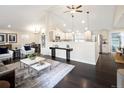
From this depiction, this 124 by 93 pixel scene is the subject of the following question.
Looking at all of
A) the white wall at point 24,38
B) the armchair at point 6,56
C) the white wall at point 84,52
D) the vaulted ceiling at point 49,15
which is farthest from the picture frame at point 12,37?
the white wall at point 84,52

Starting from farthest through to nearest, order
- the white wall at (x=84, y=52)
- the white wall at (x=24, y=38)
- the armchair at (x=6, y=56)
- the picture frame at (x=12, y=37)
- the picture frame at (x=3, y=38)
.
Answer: the white wall at (x=24, y=38), the picture frame at (x=12, y=37), the picture frame at (x=3, y=38), the armchair at (x=6, y=56), the white wall at (x=84, y=52)

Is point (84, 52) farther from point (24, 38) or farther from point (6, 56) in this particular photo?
point (24, 38)

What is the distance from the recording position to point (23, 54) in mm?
6406

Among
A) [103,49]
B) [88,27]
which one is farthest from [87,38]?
[103,49]

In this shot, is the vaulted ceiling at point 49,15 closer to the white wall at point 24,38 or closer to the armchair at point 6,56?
the white wall at point 24,38

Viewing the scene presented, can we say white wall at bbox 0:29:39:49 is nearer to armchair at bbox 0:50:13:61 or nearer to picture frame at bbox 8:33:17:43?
picture frame at bbox 8:33:17:43

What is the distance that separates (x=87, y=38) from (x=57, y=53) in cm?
288

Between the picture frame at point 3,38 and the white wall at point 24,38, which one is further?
the white wall at point 24,38

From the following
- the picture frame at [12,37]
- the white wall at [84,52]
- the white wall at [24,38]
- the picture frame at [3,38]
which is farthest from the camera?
the white wall at [24,38]

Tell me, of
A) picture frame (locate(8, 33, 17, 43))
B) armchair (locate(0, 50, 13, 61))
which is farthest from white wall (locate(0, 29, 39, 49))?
armchair (locate(0, 50, 13, 61))

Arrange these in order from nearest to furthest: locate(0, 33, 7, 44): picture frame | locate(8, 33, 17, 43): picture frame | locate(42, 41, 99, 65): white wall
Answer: locate(42, 41, 99, 65): white wall < locate(0, 33, 7, 44): picture frame < locate(8, 33, 17, 43): picture frame

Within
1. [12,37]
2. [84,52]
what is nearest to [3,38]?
[12,37]

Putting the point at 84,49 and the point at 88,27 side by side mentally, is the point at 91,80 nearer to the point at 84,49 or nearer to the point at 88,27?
the point at 84,49

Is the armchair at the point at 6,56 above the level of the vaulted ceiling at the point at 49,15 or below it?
below
